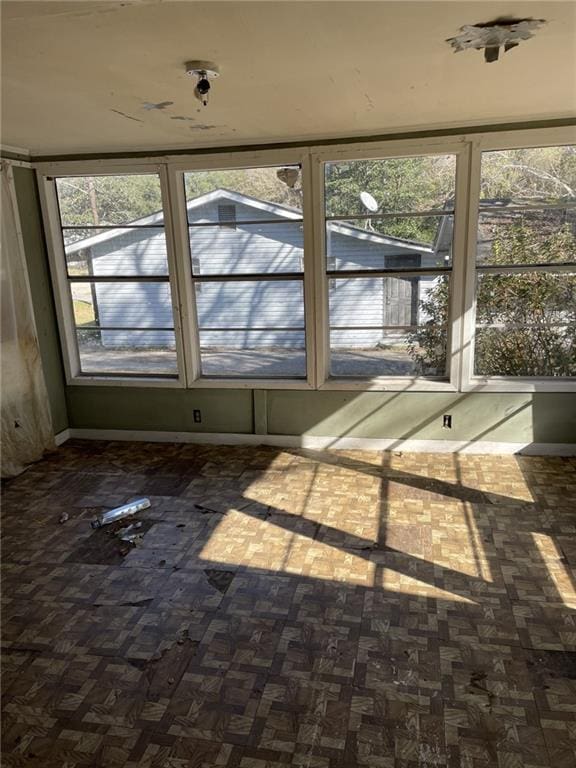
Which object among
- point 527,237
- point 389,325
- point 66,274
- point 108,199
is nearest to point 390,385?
point 389,325

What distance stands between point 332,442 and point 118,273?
7.97 ft

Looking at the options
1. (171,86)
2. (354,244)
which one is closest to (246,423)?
(354,244)

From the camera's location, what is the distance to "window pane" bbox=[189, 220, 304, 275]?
172 inches

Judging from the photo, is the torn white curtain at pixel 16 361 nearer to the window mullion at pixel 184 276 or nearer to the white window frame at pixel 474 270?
the window mullion at pixel 184 276

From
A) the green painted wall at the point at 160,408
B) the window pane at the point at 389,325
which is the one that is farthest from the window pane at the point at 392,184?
the green painted wall at the point at 160,408

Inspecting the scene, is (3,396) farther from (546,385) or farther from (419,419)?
(546,385)

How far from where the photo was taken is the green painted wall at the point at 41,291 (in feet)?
14.5

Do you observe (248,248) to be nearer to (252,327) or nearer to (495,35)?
(252,327)

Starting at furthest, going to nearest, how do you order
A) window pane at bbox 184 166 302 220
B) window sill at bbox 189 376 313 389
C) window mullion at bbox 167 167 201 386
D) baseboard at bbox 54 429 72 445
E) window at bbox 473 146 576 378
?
baseboard at bbox 54 429 72 445 → window sill at bbox 189 376 313 389 → window mullion at bbox 167 167 201 386 → window pane at bbox 184 166 302 220 → window at bbox 473 146 576 378

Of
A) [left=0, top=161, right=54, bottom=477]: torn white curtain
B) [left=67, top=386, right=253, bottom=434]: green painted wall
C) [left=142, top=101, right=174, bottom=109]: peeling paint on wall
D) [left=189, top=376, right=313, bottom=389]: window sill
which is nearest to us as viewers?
[left=142, top=101, right=174, bottom=109]: peeling paint on wall

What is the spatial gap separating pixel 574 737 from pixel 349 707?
0.82 m

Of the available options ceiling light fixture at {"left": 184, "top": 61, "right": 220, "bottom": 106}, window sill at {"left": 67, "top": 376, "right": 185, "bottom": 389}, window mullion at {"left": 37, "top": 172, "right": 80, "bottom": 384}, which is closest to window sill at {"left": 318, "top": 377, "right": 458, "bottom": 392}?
window sill at {"left": 67, "top": 376, "right": 185, "bottom": 389}

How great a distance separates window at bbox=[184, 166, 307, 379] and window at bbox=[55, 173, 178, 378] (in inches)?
12.6

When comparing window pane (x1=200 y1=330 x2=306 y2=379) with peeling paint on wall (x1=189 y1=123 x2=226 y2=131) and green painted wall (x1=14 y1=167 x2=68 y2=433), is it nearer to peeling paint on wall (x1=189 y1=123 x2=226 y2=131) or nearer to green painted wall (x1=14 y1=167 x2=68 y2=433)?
green painted wall (x1=14 y1=167 x2=68 y2=433)
